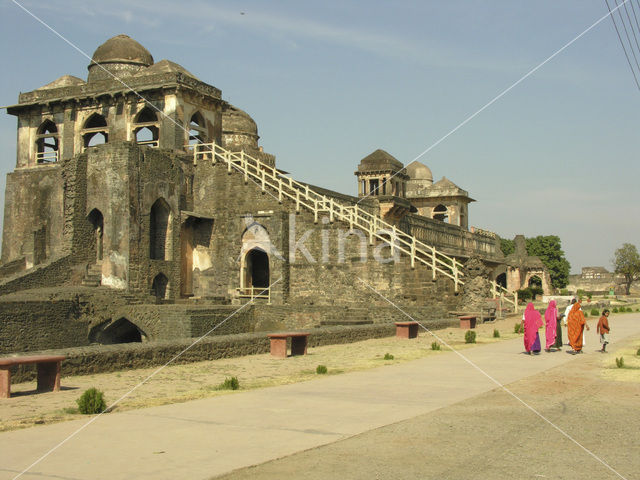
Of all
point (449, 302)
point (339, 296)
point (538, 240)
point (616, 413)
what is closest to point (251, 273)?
point (339, 296)

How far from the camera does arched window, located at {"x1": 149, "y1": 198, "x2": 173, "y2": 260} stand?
31984 millimetres

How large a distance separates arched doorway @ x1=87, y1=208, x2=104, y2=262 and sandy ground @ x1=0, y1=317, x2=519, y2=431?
15.3m

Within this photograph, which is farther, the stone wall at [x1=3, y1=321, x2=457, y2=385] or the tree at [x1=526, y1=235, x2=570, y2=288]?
the tree at [x1=526, y1=235, x2=570, y2=288]

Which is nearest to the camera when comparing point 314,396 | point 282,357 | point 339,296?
point 314,396

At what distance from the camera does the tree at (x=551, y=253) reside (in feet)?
273

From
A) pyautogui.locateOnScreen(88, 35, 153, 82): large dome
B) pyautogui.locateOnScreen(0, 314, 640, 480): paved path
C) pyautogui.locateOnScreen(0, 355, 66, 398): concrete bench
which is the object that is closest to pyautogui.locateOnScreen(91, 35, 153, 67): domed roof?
pyautogui.locateOnScreen(88, 35, 153, 82): large dome

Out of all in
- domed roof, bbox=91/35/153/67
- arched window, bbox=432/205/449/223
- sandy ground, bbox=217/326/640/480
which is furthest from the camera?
arched window, bbox=432/205/449/223

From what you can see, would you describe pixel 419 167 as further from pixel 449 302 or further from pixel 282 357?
pixel 282 357

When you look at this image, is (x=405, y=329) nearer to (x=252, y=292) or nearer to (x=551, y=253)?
(x=252, y=292)

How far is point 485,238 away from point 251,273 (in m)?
38.4

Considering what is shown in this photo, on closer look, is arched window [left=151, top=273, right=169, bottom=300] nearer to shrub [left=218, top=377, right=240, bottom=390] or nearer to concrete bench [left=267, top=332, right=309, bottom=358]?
concrete bench [left=267, top=332, right=309, bottom=358]

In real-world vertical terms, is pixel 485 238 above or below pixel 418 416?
above

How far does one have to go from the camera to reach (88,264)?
97.3 ft

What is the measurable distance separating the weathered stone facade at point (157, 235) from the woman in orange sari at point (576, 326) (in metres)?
9.60
